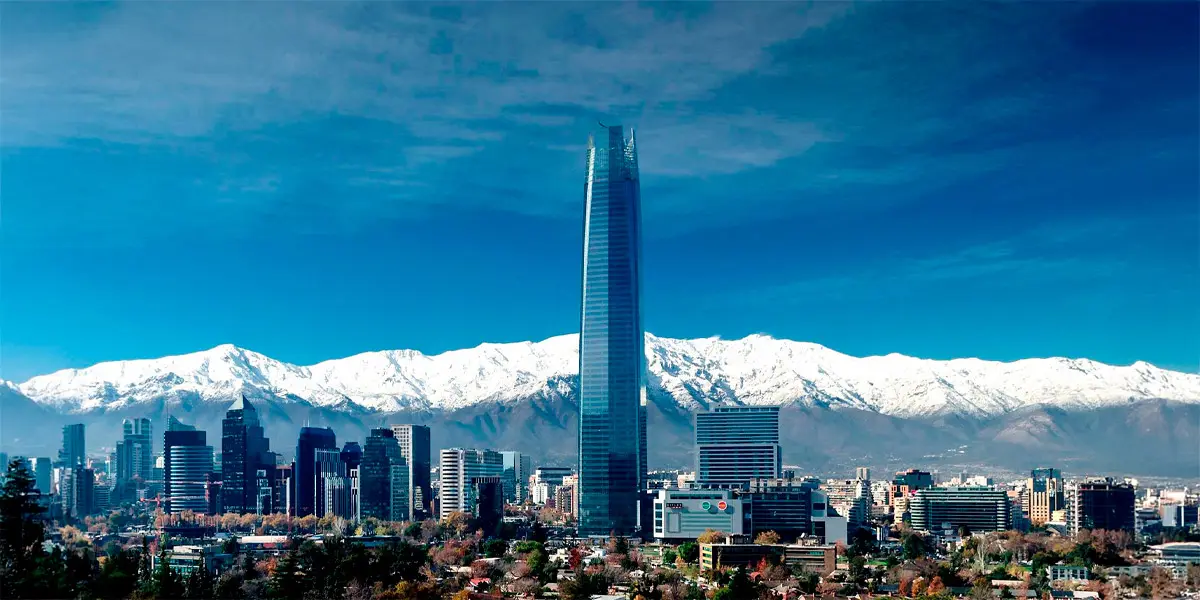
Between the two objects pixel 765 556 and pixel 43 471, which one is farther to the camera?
pixel 43 471

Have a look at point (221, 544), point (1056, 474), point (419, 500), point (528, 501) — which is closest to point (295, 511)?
point (419, 500)

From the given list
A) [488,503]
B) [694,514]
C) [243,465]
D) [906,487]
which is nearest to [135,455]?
[243,465]

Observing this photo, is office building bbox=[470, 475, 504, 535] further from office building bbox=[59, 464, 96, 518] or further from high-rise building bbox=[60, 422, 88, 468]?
high-rise building bbox=[60, 422, 88, 468]

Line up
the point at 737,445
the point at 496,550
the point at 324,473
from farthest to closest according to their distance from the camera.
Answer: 1. the point at 324,473
2. the point at 737,445
3. the point at 496,550

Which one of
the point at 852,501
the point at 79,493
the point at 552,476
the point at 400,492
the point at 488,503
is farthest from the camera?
the point at 552,476

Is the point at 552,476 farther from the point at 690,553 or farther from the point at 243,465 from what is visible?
the point at 690,553

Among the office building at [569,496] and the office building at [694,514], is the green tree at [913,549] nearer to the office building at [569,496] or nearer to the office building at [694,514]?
the office building at [694,514]

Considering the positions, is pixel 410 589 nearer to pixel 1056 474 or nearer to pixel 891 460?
pixel 1056 474
